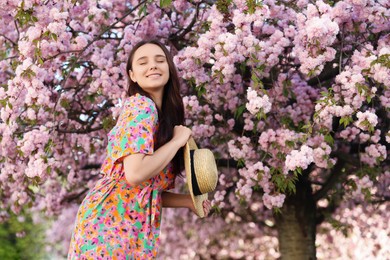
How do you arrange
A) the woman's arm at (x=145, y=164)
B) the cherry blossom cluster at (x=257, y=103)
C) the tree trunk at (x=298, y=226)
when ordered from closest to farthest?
the woman's arm at (x=145, y=164), the cherry blossom cluster at (x=257, y=103), the tree trunk at (x=298, y=226)

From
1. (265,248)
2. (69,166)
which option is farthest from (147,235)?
(265,248)

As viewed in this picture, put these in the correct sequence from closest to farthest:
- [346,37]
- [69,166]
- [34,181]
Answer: [34,181] < [346,37] < [69,166]

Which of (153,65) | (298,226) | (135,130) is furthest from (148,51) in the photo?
(298,226)

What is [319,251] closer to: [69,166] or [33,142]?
[69,166]

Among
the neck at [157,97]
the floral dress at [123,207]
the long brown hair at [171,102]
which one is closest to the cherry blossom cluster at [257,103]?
the long brown hair at [171,102]

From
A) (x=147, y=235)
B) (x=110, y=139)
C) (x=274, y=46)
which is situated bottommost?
(x=147, y=235)

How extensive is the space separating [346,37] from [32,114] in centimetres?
270

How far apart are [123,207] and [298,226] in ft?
15.7

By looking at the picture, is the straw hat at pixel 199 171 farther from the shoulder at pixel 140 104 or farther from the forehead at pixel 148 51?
the forehead at pixel 148 51

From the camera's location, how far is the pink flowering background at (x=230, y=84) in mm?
4895

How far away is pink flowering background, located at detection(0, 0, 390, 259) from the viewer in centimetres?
489

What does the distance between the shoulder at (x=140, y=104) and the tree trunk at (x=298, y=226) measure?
15.1 ft

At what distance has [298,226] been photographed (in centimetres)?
759

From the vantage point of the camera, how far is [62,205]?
8391 mm
